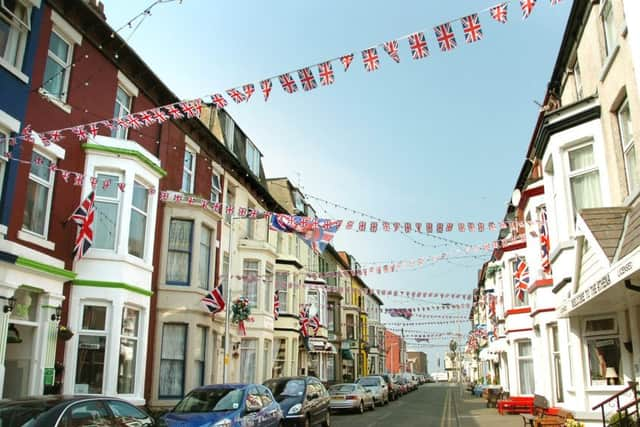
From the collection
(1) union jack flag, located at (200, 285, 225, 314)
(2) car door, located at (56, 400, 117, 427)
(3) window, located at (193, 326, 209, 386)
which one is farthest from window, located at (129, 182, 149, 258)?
(2) car door, located at (56, 400, 117, 427)

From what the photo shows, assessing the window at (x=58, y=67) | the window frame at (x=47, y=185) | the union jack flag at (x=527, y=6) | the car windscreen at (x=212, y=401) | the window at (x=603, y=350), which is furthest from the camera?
the window at (x=58, y=67)

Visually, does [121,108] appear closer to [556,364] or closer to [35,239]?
[35,239]

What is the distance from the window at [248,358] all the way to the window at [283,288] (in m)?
5.28

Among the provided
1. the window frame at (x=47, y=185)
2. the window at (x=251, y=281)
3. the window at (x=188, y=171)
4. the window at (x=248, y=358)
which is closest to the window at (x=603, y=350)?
the window frame at (x=47, y=185)

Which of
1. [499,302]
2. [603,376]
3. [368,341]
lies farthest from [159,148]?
[368,341]

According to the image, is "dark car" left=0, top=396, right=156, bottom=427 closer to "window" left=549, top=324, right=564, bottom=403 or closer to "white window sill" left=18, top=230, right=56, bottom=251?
"white window sill" left=18, top=230, right=56, bottom=251

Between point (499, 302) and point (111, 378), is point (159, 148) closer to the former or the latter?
point (111, 378)

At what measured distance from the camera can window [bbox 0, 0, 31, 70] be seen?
12.2 metres

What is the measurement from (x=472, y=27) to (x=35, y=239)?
10377 mm

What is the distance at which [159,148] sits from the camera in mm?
18844

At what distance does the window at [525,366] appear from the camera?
80.4 ft

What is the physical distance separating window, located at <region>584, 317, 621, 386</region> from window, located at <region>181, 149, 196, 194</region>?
13940 mm

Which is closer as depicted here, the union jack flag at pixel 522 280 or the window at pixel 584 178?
the window at pixel 584 178

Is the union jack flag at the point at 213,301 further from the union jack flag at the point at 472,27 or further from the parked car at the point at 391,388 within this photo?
the parked car at the point at 391,388
